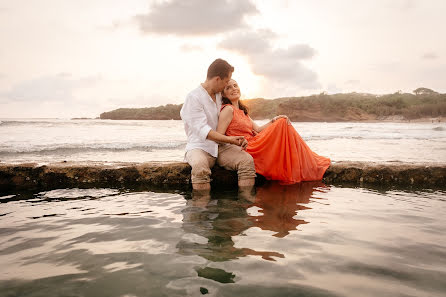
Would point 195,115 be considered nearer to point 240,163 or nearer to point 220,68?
point 220,68

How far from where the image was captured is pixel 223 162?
4.95 meters

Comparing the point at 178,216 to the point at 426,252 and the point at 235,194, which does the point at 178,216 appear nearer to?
the point at 235,194

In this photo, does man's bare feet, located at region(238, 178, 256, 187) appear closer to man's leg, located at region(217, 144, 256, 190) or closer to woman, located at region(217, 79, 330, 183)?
man's leg, located at region(217, 144, 256, 190)

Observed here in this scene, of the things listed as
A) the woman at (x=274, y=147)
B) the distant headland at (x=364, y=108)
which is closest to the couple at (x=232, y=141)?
the woman at (x=274, y=147)

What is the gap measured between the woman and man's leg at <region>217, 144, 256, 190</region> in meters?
0.31

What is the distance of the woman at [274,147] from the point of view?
4.97 metres

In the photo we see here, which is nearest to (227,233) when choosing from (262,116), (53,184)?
(53,184)

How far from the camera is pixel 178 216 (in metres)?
3.41

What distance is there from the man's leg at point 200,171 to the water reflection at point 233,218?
29cm

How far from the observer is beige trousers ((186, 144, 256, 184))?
456 centimetres

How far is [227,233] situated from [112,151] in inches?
379

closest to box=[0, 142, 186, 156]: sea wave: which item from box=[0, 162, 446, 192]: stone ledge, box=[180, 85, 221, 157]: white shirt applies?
box=[0, 162, 446, 192]: stone ledge

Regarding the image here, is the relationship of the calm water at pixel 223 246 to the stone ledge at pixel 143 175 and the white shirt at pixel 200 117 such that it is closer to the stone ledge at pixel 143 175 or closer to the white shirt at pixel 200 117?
the stone ledge at pixel 143 175

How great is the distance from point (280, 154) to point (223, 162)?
3.09 feet
